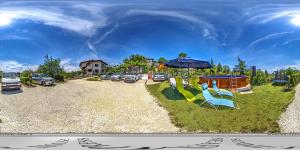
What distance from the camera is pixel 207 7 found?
730 centimetres

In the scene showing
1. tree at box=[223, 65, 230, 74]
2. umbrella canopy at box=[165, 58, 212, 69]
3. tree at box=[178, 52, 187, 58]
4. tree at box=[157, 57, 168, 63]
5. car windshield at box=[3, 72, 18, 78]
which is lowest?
car windshield at box=[3, 72, 18, 78]

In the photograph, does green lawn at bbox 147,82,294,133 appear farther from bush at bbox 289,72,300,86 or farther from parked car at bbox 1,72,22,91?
parked car at bbox 1,72,22,91

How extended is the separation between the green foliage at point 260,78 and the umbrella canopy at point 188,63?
803 mm

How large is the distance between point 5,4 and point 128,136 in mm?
3212

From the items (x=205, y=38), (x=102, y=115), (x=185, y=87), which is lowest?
(x=102, y=115)

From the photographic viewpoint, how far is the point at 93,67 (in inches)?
291

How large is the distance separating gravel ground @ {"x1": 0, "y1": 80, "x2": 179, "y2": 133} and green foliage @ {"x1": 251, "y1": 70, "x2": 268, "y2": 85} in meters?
1.57

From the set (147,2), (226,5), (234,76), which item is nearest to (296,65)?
(234,76)

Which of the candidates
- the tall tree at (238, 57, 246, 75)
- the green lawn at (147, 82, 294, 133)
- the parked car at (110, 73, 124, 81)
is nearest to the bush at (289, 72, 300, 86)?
the green lawn at (147, 82, 294, 133)

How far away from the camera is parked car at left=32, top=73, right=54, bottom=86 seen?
23.9 ft

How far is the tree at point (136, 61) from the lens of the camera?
7203mm

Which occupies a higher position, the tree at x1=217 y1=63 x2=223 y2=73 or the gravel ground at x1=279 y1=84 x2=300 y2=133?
the tree at x1=217 y1=63 x2=223 y2=73

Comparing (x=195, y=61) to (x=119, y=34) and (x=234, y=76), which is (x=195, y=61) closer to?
(x=234, y=76)

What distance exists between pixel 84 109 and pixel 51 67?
91 cm
